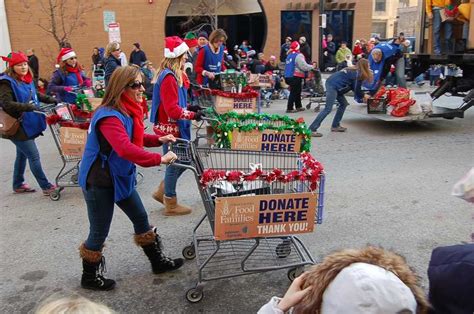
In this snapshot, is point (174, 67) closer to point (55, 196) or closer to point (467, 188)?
point (55, 196)

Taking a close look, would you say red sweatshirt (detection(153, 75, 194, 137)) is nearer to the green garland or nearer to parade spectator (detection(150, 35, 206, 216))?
parade spectator (detection(150, 35, 206, 216))

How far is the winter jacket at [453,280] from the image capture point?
58.7 inches

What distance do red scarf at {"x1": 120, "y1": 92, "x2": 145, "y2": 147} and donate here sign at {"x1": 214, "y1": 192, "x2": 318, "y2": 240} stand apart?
871mm

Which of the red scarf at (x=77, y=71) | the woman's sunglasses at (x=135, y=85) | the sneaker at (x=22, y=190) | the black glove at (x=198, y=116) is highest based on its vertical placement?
the woman's sunglasses at (x=135, y=85)

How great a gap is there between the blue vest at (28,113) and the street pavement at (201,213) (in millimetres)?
946

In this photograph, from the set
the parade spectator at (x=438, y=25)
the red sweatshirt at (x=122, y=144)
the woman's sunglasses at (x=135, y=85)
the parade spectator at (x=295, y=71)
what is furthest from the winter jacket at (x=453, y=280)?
the parade spectator at (x=295, y=71)

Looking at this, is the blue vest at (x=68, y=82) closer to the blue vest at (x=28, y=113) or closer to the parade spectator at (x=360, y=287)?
the blue vest at (x=28, y=113)

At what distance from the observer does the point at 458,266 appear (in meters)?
1.52

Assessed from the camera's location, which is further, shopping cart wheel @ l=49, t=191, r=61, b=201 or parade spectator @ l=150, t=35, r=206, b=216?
shopping cart wheel @ l=49, t=191, r=61, b=201

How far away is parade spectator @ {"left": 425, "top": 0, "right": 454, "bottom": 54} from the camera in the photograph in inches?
411

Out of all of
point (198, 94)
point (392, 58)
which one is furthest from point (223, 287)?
point (392, 58)

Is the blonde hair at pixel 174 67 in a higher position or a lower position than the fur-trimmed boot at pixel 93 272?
higher

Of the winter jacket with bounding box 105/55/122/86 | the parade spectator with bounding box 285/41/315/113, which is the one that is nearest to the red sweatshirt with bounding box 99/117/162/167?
the winter jacket with bounding box 105/55/122/86

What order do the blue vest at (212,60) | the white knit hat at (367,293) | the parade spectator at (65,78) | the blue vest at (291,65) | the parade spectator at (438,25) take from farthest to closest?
the blue vest at (291,65), the parade spectator at (438,25), the blue vest at (212,60), the parade spectator at (65,78), the white knit hat at (367,293)
